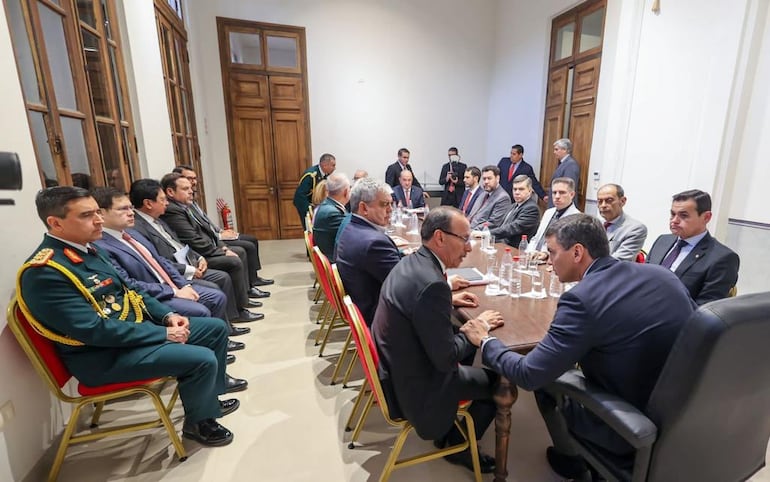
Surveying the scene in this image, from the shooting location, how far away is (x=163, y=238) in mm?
2738

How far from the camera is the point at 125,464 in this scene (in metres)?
1.79

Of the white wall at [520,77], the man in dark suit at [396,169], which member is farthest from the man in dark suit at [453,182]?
the white wall at [520,77]

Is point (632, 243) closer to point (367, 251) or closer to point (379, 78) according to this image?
point (367, 251)

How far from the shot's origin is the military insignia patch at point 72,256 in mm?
1576

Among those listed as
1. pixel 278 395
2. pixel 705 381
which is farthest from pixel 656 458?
pixel 278 395

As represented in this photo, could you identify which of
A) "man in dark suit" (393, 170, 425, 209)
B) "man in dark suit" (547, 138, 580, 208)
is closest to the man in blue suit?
"man in dark suit" (393, 170, 425, 209)

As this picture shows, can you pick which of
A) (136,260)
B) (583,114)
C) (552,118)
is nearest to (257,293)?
(136,260)

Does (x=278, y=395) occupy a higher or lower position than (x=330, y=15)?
lower

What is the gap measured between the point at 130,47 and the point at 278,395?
9.65 feet

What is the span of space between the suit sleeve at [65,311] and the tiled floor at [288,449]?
680mm

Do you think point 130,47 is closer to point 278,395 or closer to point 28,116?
point 28,116

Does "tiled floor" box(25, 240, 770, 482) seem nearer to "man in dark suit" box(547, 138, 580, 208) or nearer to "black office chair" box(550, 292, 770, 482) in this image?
"black office chair" box(550, 292, 770, 482)

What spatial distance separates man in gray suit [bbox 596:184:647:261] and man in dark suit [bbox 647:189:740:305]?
0.79ft

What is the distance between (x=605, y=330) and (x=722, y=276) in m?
1.29
